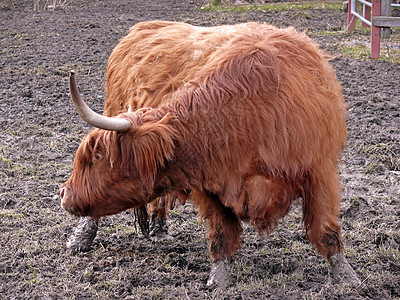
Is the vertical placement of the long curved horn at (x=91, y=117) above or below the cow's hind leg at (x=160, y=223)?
above

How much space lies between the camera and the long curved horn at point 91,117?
2934 mm

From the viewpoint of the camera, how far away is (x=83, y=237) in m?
4.58

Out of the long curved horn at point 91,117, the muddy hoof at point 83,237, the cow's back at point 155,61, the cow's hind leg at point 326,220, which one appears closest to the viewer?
the long curved horn at point 91,117

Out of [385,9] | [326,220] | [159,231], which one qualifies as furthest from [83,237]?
[385,9]

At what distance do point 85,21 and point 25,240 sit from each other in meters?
12.0

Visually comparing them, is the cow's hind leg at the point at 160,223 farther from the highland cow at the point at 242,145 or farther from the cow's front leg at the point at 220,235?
the highland cow at the point at 242,145

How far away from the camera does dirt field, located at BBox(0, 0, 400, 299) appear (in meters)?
3.86

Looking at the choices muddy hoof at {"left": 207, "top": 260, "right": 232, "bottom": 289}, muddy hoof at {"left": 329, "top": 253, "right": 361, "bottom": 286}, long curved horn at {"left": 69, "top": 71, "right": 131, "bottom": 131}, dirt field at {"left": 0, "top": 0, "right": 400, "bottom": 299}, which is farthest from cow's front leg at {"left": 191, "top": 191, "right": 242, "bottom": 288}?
long curved horn at {"left": 69, "top": 71, "right": 131, "bottom": 131}

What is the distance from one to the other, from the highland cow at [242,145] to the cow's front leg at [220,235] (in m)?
0.08

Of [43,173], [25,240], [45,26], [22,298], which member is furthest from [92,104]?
[45,26]

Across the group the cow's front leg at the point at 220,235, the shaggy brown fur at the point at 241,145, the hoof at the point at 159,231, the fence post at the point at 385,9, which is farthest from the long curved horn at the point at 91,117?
the fence post at the point at 385,9

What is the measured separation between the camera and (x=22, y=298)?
3773 mm

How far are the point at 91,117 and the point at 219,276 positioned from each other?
149 cm

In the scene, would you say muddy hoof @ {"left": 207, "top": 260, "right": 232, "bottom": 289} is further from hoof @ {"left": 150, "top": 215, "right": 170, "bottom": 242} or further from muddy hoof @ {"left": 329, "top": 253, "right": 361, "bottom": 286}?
hoof @ {"left": 150, "top": 215, "right": 170, "bottom": 242}
